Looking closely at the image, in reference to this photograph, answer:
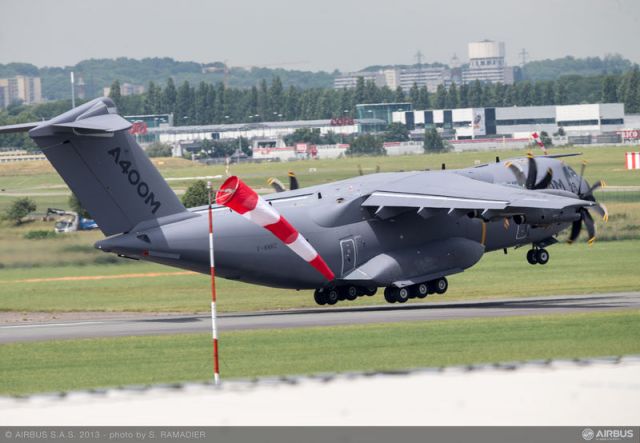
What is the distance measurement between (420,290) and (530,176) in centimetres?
634

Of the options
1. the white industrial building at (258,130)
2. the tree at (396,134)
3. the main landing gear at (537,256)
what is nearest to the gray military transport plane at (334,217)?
the main landing gear at (537,256)

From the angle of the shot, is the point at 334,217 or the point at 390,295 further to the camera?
the point at 390,295

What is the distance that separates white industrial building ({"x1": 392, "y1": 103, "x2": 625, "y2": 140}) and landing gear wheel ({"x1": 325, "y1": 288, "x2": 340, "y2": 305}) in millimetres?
131138

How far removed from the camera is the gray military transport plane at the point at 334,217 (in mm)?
36688

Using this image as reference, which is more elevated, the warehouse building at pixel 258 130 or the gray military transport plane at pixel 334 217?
the warehouse building at pixel 258 130

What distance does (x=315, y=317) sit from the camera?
129ft

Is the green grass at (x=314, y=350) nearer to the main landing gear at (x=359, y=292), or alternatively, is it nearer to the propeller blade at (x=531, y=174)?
the main landing gear at (x=359, y=292)

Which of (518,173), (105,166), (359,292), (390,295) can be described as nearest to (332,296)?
(359,292)

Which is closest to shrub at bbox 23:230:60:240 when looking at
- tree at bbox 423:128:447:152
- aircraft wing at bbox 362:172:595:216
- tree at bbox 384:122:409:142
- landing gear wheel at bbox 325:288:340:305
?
landing gear wheel at bbox 325:288:340:305

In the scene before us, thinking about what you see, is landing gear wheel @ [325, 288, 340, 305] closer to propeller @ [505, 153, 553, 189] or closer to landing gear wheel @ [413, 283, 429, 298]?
landing gear wheel @ [413, 283, 429, 298]

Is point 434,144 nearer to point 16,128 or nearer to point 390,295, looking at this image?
point 390,295

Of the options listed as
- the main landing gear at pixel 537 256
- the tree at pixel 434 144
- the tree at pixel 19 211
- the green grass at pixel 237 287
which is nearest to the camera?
the green grass at pixel 237 287

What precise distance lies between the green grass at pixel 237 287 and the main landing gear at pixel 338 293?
131cm

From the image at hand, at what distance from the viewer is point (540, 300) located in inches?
1684
